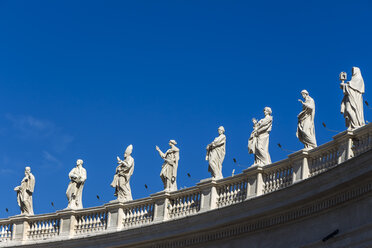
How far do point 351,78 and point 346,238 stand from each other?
621 cm

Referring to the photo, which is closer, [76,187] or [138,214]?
[138,214]

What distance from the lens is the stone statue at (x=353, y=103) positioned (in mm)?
35938

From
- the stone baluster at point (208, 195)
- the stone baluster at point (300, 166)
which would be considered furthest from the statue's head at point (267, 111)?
the stone baluster at point (208, 195)

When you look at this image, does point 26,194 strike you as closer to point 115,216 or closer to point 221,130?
point 115,216

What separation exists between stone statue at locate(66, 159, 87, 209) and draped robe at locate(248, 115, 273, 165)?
412 inches

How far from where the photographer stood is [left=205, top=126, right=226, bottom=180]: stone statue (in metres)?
41.9

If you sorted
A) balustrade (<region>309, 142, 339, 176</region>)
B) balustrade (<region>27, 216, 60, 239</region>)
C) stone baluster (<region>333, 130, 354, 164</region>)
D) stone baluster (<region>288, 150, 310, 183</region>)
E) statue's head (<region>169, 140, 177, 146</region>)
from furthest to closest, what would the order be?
balustrade (<region>27, 216, 60, 239</region>)
statue's head (<region>169, 140, 177, 146</region>)
stone baluster (<region>288, 150, 310, 183</region>)
balustrade (<region>309, 142, 339, 176</region>)
stone baluster (<region>333, 130, 354, 164</region>)

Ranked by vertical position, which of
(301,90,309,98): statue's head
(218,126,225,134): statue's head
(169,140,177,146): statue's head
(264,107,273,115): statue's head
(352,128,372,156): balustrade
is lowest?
(352,128,372,156): balustrade

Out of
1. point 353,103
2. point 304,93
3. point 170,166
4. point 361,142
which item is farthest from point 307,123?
point 170,166

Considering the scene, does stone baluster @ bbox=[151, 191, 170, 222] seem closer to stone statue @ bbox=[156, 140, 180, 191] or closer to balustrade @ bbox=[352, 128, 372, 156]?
stone statue @ bbox=[156, 140, 180, 191]

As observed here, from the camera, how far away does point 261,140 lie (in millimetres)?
40156

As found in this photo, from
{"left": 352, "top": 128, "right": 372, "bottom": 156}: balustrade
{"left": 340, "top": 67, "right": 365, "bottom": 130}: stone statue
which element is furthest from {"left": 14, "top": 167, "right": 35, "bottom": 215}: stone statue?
{"left": 352, "top": 128, "right": 372, "bottom": 156}: balustrade

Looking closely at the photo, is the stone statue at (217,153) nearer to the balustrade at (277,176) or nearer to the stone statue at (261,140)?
the stone statue at (261,140)

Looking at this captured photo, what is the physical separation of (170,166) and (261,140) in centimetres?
546
